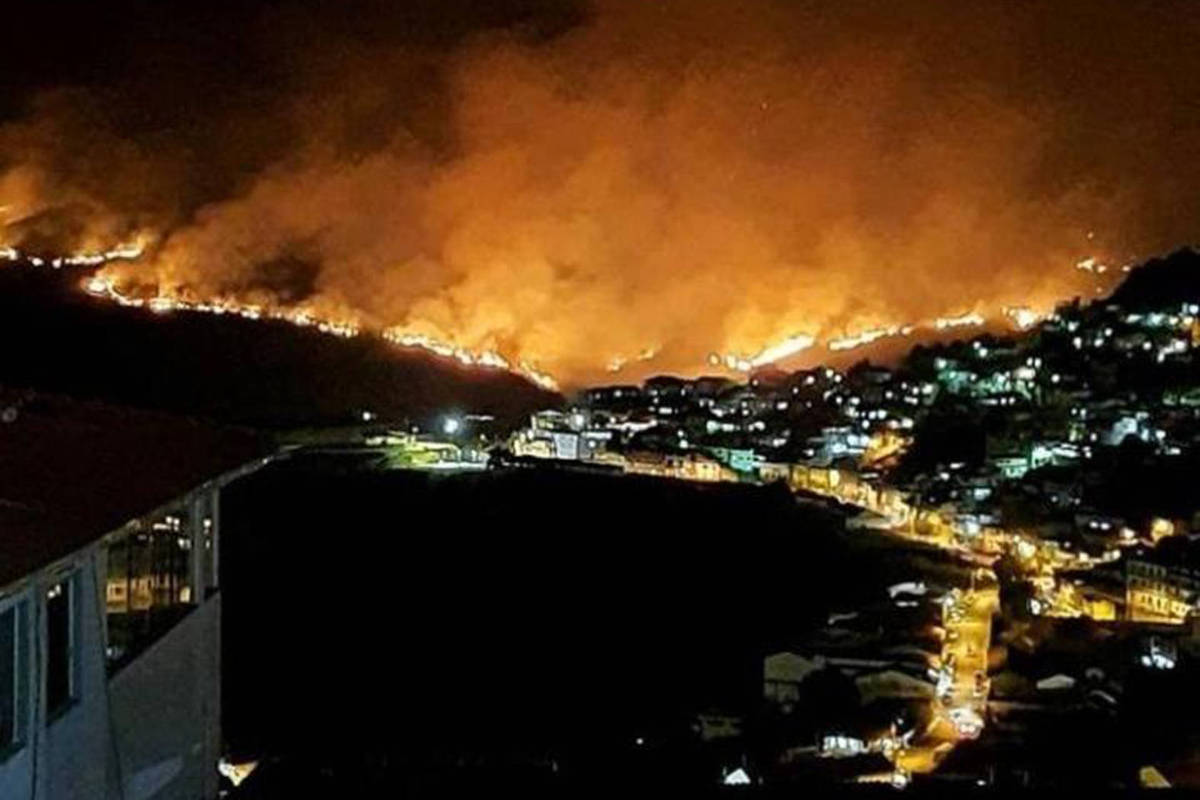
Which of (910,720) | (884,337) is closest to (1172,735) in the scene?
→ (910,720)

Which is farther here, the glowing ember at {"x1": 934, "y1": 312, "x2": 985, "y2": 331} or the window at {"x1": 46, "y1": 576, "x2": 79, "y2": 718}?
the glowing ember at {"x1": 934, "y1": 312, "x2": 985, "y2": 331}

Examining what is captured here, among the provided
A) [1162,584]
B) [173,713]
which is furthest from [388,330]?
[173,713]

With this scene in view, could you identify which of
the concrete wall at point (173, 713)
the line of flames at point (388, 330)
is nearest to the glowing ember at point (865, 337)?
the line of flames at point (388, 330)

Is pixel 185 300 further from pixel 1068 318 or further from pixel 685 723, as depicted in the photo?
pixel 685 723

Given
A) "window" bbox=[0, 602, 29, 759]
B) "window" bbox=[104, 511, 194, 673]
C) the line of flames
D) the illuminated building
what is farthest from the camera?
the line of flames

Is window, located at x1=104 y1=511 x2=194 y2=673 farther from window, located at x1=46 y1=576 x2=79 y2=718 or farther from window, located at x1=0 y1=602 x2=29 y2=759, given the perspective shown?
window, located at x1=0 y1=602 x2=29 y2=759

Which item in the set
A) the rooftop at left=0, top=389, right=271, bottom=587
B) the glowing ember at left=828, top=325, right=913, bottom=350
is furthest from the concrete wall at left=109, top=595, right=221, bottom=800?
the glowing ember at left=828, top=325, right=913, bottom=350

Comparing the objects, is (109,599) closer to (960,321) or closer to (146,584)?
(146,584)
